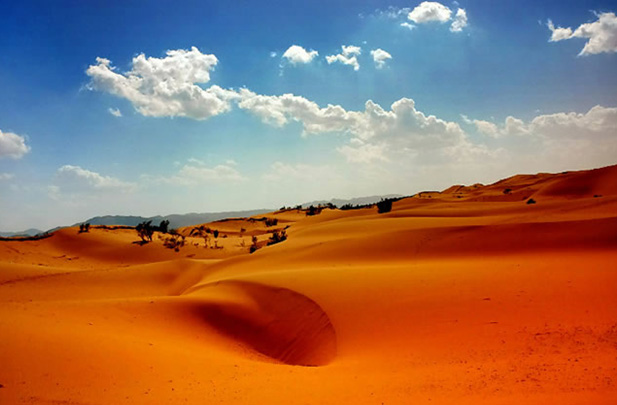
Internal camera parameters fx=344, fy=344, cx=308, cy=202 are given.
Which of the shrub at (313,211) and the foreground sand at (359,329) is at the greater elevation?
the shrub at (313,211)

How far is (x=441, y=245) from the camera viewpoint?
11.7 m

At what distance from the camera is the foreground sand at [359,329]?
11.6ft

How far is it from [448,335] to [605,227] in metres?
8.02

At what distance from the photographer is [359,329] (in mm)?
6215

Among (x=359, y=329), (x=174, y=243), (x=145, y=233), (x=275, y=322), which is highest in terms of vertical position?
(x=145, y=233)

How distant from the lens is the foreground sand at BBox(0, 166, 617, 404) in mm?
3549

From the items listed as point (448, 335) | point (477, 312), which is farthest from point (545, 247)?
point (448, 335)

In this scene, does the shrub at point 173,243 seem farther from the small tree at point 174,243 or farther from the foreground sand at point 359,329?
the foreground sand at point 359,329

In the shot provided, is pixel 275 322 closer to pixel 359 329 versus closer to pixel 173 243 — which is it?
pixel 359 329

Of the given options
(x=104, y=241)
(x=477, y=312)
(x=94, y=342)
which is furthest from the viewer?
(x=104, y=241)

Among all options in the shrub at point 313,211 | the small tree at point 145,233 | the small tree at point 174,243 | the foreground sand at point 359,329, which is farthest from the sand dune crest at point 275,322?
the shrub at point 313,211

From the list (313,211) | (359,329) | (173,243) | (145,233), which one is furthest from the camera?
(313,211)

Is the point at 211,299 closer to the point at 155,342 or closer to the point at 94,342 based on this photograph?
the point at 155,342

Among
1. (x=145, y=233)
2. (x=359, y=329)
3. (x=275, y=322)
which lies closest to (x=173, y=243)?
(x=145, y=233)
